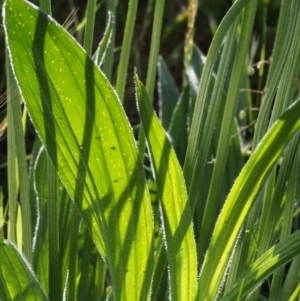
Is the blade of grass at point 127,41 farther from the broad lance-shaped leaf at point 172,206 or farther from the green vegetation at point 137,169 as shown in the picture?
the broad lance-shaped leaf at point 172,206

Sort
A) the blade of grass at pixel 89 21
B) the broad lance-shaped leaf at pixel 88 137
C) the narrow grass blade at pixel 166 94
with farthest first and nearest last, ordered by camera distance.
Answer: the narrow grass blade at pixel 166 94 → the blade of grass at pixel 89 21 → the broad lance-shaped leaf at pixel 88 137

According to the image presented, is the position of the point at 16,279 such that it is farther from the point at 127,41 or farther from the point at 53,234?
the point at 127,41

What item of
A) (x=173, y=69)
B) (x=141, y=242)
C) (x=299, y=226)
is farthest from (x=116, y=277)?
(x=173, y=69)

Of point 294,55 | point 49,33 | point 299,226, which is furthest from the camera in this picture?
point 299,226

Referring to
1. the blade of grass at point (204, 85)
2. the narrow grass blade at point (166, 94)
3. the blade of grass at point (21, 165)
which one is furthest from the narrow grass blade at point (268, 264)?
the narrow grass blade at point (166, 94)

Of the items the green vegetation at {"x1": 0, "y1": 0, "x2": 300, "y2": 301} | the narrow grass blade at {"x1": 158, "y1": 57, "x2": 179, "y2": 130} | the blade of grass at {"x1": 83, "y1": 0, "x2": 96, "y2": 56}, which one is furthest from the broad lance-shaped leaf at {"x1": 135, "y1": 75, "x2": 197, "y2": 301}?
the narrow grass blade at {"x1": 158, "y1": 57, "x2": 179, "y2": 130}

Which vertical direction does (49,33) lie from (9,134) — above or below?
above

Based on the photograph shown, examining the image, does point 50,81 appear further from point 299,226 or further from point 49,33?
point 299,226
